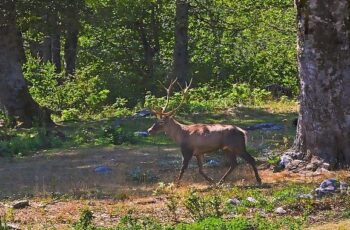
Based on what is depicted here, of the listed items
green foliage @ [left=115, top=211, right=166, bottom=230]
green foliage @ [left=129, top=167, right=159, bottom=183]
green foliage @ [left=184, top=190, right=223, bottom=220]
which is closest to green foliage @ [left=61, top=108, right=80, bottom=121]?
green foliage @ [left=129, top=167, right=159, bottom=183]

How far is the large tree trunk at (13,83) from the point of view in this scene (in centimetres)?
1881

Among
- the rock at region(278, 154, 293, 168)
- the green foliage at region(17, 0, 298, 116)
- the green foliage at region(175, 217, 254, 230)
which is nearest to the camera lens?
the green foliage at region(175, 217, 254, 230)

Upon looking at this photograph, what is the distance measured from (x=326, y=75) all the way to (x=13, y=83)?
9.18m

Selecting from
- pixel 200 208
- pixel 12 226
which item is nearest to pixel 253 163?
pixel 200 208

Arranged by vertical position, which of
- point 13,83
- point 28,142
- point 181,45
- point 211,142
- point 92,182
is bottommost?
point 92,182

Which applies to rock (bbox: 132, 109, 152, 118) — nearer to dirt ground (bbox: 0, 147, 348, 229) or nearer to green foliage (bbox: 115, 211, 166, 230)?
dirt ground (bbox: 0, 147, 348, 229)

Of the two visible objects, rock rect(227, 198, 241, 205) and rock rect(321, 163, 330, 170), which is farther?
rock rect(321, 163, 330, 170)

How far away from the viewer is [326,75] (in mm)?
12492

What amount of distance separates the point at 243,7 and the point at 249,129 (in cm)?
1016

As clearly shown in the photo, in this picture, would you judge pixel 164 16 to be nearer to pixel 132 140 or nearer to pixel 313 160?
pixel 132 140

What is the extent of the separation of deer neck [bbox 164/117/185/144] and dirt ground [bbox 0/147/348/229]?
64cm

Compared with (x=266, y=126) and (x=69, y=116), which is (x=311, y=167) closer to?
(x=266, y=126)

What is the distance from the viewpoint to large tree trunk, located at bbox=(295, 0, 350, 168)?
40.4 feet

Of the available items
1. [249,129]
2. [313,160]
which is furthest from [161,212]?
[249,129]
